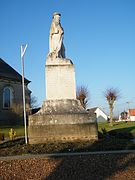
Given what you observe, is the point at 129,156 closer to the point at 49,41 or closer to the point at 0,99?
the point at 49,41

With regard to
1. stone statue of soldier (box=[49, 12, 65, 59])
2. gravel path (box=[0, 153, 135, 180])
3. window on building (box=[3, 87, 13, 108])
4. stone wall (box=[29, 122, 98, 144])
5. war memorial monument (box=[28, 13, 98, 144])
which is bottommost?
gravel path (box=[0, 153, 135, 180])

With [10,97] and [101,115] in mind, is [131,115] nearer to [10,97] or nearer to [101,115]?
[101,115]

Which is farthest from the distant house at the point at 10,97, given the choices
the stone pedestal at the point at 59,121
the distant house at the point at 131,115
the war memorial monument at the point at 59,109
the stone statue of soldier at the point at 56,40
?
the distant house at the point at 131,115

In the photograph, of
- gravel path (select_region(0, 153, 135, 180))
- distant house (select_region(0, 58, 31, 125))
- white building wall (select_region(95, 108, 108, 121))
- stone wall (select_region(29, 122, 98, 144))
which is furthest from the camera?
white building wall (select_region(95, 108, 108, 121))

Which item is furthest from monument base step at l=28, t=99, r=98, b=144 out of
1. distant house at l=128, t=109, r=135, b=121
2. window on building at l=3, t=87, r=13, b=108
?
distant house at l=128, t=109, r=135, b=121

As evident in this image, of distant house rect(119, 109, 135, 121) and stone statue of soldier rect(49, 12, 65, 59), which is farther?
distant house rect(119, 109, 135, 121)

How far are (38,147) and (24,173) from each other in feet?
9.78

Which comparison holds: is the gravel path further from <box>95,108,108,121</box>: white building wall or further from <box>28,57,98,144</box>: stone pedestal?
<box>95,108,108,121</box>: white building wall

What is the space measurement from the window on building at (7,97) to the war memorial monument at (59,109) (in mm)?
30883

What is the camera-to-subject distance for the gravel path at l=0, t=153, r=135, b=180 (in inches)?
265

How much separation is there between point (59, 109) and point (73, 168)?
4679mm

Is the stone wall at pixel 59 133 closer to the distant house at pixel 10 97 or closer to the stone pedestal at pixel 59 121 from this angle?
the stone pedestal at pixel 59 121

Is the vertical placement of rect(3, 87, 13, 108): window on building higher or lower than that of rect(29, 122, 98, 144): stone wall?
higher

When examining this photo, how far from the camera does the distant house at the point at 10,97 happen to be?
1626 inches
